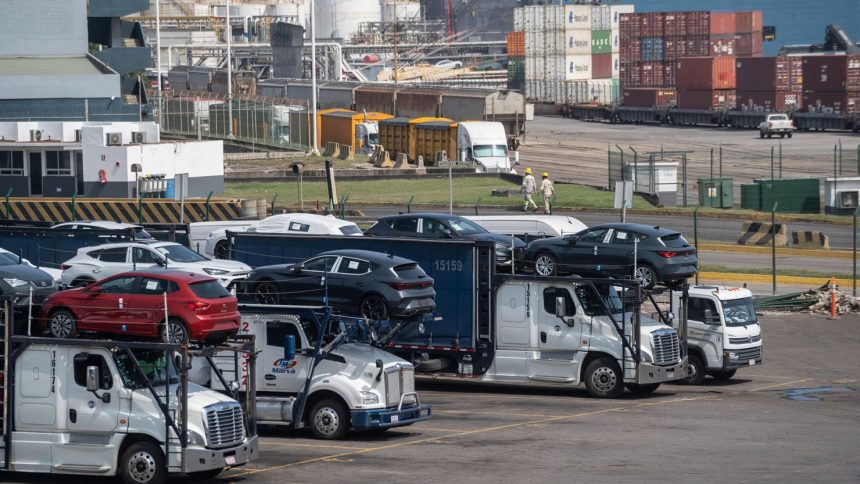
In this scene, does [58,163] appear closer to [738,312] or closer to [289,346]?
[738,312]

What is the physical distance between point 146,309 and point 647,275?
37.7 feet

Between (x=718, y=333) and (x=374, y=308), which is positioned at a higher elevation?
(x=374, y=308)

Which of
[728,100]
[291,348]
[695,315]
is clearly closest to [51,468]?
[291,348]

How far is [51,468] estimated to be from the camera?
16.8 meters

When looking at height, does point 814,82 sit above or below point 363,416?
above

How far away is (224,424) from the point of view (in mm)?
16766

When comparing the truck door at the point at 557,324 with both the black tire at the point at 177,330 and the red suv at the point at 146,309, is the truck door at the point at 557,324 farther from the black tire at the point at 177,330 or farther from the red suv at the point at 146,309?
the black tire at the point at 177,330

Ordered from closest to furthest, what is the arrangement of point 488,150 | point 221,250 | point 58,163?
1. point 221,250
2. point 58,163
3. point 488,150

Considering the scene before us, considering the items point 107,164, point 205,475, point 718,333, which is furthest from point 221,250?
point 107,164

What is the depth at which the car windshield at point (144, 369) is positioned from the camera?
16.7 meters

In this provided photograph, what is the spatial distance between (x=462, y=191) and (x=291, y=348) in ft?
120

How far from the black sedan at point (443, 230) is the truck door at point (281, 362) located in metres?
8.93

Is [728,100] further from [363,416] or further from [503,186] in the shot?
[363,416]

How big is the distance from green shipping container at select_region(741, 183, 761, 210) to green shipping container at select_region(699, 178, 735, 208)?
1.79ft
